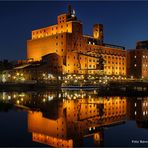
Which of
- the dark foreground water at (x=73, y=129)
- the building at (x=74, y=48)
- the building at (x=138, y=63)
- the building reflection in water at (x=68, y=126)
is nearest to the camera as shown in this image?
the dark foreground water at (x=73, y=129)

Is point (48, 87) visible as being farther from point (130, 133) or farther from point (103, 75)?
point (130, 133)

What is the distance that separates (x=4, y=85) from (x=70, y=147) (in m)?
43.5

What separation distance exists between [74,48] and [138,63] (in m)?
26.3

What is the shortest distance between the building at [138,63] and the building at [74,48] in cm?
463

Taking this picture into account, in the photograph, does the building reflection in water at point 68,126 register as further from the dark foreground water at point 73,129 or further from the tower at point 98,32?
the tower at point 98,32

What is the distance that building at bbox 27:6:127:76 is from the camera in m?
70.6

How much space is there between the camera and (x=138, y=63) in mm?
88312

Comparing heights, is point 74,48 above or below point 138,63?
above

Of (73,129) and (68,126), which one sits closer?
(73,129)

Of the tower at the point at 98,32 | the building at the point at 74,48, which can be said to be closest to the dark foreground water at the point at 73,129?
the building at the point at 74,48

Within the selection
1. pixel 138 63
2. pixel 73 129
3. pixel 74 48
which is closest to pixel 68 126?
pixel 73 129

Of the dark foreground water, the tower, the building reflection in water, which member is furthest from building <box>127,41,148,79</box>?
the building reflection in water

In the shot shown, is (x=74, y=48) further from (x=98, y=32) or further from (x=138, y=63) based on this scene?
(x=138, y=63)

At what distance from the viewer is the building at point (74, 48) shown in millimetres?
70625
